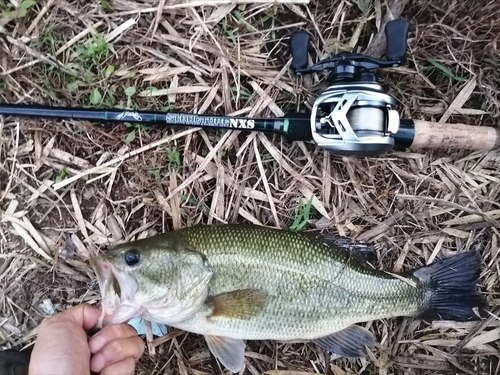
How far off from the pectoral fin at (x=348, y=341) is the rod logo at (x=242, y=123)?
4.22 feet

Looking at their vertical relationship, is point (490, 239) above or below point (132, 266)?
below

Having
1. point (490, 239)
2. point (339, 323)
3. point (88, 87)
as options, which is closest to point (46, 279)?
point (88, 87)

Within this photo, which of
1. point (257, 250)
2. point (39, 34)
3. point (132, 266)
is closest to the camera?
point (132, 266)

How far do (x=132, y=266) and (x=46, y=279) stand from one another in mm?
866

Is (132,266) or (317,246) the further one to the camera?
(317,246)

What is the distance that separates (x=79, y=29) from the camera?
10.5 feet

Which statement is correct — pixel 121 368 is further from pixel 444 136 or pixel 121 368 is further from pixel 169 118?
pixel 444 136

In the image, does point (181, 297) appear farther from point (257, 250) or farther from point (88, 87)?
point (88, 87)

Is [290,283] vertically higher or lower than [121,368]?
higher

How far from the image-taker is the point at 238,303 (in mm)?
2781

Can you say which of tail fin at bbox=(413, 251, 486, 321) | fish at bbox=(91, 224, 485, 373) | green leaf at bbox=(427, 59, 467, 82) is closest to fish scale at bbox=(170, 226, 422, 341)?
fish at bbox=(91, 224, 485, 373)

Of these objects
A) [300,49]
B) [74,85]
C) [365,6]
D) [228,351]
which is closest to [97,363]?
[228,351]

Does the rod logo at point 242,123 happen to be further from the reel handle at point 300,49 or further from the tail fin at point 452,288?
the tail fin at point 452,288

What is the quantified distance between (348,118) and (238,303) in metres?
1.12
